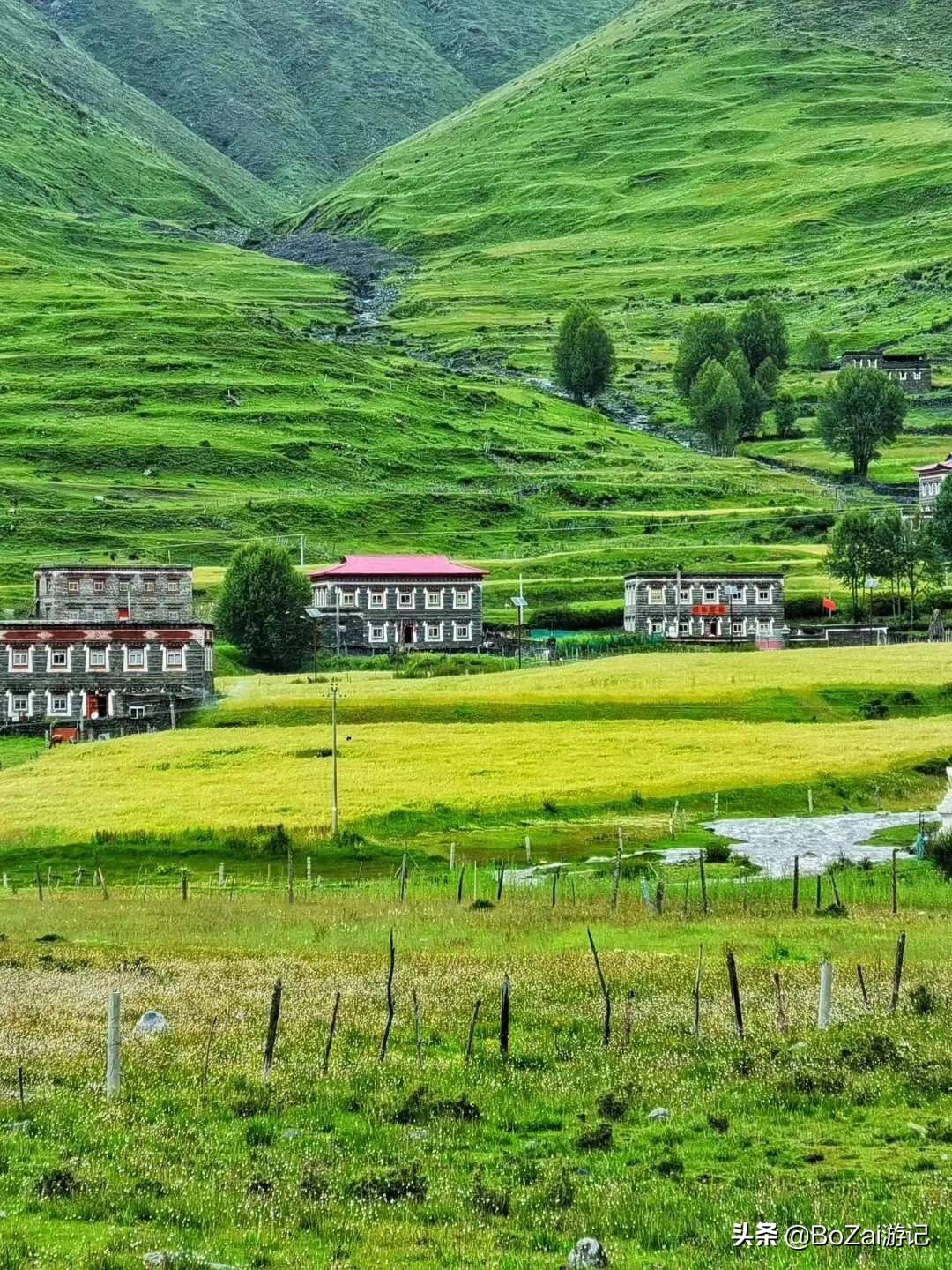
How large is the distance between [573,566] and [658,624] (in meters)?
17.4

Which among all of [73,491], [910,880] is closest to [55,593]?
[73,491]

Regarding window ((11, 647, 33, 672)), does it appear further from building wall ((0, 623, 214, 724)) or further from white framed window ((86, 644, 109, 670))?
white framed window ((86, 644, 109, 670))

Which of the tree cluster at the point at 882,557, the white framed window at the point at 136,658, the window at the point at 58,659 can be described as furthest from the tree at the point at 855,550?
the window at the point at 58,659

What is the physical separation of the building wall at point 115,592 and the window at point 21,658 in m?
16.8

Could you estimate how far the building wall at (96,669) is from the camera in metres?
116

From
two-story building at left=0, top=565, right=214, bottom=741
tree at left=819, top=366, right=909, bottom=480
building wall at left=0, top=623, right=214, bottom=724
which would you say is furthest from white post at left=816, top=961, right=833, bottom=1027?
tree at left=819, top=366, right=909, bottom=480

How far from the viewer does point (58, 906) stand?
2050 inches

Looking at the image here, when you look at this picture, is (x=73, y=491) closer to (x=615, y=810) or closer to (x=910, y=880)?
(x=615, y=810)

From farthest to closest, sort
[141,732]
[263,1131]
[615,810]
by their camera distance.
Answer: [141,732] < [615,810] < [263,1131]

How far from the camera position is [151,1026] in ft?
96.4

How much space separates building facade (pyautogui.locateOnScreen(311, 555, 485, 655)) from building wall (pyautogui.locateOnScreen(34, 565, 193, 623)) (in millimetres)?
13274

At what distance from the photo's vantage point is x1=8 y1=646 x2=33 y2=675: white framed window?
382 ft

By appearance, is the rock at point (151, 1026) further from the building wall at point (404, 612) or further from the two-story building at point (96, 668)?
the building wall at point (404, 612)

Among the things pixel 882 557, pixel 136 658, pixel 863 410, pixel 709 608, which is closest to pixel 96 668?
pixel 136 658
